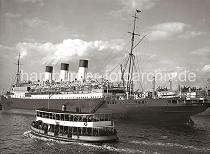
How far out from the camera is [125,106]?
159ft

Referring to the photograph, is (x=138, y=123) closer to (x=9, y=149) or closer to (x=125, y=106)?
(x=125, y=106)

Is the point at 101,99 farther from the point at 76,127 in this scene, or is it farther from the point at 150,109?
the point at 76,127

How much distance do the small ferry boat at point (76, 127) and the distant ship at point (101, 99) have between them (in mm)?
2659

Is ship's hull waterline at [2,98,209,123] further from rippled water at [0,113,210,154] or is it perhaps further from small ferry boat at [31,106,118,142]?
small ferry boat at [31,106,118,142]

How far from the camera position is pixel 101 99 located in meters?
54.0

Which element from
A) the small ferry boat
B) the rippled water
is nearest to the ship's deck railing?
the small ferry boat

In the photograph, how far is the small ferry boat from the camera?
28525 mm

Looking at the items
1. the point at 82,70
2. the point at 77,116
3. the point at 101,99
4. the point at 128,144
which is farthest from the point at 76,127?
the point at 82,70

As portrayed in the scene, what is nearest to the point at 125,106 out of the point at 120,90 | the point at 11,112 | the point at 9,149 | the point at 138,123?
the point at 138,123

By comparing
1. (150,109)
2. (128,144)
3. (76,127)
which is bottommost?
(128,144)

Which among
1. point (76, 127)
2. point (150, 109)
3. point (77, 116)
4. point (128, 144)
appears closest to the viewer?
point (128, 144)

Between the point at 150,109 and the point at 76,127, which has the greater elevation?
the point at 150,109

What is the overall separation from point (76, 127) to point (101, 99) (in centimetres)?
2379

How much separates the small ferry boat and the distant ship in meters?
2.66
